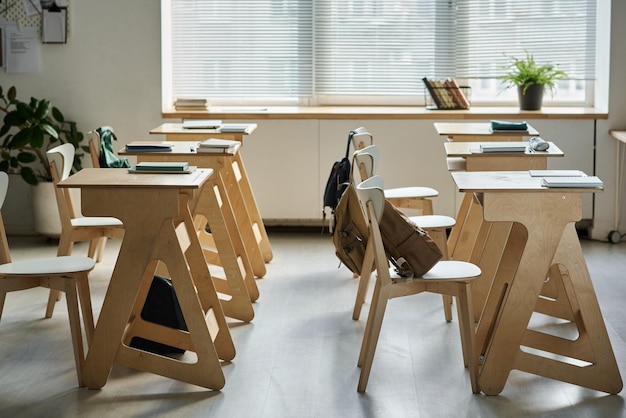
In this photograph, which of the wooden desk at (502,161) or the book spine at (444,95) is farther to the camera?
the book spine at (444,95)

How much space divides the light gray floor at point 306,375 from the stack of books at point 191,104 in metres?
1.93

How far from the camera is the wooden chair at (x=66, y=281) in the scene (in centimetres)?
350

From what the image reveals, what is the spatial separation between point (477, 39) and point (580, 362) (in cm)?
353

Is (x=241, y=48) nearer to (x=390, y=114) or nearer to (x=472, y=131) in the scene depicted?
(x=390, y=114)

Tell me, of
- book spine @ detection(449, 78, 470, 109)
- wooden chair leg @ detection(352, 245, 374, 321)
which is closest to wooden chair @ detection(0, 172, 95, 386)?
wooden chair leg @ detection(352, 245, 374, 321)

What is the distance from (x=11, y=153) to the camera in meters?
6.39

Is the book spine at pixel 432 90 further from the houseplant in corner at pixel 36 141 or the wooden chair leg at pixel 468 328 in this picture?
the wooden chair leg at pixel 468 328

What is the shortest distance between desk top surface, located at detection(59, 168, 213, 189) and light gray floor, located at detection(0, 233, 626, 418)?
2.56 ft

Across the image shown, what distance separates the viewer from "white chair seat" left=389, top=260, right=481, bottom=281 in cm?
338

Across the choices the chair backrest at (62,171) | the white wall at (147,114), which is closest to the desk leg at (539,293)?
the chair backrest at (62,171)

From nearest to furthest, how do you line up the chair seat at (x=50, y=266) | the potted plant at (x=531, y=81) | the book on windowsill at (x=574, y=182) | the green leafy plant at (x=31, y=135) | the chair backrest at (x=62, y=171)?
the book on windowsill at (x=574, y=182) < the chair seat at (x=50, y=266) < the chair backrest at (x=62, y=171) < the green leafy plant at (x=31, y=135) < the potted plant at (x=531, y=81)

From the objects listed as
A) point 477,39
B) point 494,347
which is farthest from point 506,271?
point 477,39

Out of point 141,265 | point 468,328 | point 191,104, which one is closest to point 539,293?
point 468,328

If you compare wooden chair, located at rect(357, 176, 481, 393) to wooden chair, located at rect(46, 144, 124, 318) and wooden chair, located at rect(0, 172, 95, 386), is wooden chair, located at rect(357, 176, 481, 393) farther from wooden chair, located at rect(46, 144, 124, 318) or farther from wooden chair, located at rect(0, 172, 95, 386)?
wooden chair, located at rect(46, 144, 124, 318)
